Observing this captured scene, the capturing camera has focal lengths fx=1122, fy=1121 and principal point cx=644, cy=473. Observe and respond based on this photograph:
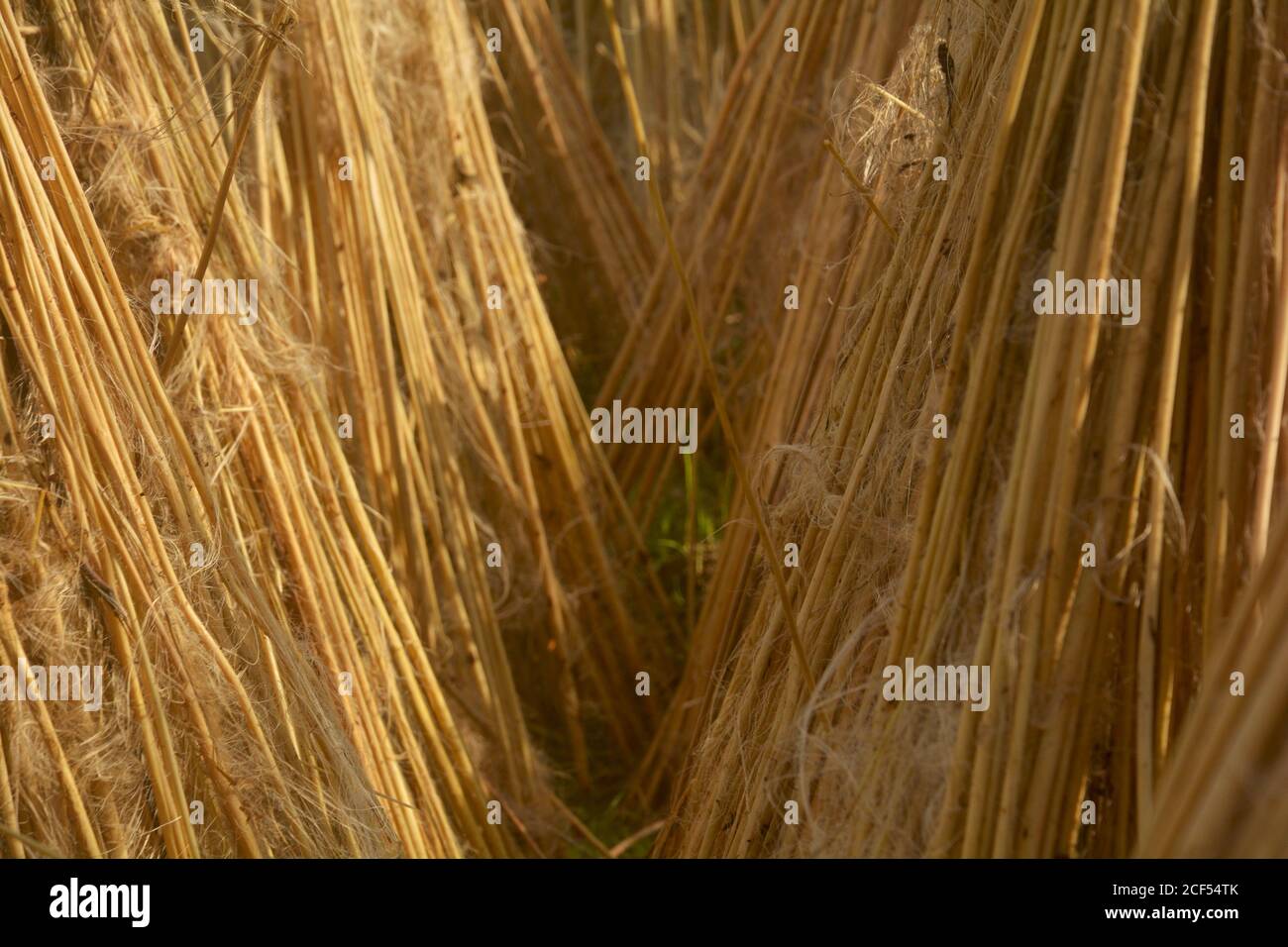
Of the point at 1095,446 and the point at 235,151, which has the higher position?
the point at 235,151

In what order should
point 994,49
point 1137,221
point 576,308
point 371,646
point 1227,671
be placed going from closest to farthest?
point 1227,671
point 1137,221
point 994,49
point 371,646
point 576,308

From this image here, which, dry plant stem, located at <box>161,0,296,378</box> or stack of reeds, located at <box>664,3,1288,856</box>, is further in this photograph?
dry plant stem, located at <box>161,0,296,378</box>

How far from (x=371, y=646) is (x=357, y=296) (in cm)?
44

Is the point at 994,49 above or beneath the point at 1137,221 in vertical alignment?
above

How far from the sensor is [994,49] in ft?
3.16

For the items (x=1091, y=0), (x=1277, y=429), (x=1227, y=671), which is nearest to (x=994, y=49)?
(x=1091, y=0)

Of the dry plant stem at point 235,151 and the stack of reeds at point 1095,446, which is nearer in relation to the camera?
the stack of reeds at point 1095,446

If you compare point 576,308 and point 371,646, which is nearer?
point 371,646

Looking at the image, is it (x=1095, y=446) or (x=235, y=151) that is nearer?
(x=1095, y=446)

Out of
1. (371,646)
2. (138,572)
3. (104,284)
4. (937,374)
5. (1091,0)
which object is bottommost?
(371,646)

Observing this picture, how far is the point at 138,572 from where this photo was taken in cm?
97

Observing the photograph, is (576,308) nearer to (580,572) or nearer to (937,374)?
(580,572)

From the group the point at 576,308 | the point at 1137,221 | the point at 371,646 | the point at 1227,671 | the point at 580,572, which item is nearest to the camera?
the point at 1227,671

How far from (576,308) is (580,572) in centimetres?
63
